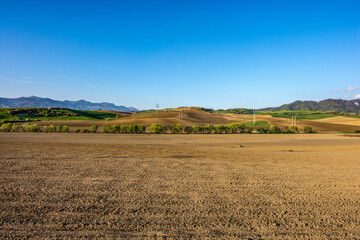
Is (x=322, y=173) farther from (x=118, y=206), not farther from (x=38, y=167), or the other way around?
(x=38, y=167)

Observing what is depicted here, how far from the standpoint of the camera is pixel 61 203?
311 inches

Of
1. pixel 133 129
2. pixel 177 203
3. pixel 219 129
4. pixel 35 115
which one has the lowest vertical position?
pixel 219 129

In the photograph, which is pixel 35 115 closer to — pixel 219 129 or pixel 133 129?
pixel 133 129

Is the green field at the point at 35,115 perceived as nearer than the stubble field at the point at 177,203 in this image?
No

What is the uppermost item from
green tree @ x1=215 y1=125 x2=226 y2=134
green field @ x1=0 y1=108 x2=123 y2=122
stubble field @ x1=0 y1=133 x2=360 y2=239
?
green field @ x1=0 y1=108 x2=123 y2=122

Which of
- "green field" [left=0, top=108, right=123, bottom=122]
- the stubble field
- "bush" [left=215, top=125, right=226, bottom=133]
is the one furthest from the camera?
"green field" [left=0, top=108, right=123, bottom=122]

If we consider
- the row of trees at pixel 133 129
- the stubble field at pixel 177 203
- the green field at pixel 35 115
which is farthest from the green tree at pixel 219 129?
the green field at pixel 35 115

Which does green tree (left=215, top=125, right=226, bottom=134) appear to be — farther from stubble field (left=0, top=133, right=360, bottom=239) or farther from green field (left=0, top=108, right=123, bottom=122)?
green field (left=0, top=108, right=123, bottom=122)

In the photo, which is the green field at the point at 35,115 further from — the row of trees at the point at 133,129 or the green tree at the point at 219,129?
the green tree at the point at 219,129

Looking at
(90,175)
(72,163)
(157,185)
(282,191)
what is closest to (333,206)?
(282,191)

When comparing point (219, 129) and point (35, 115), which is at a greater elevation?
point (35, 115)

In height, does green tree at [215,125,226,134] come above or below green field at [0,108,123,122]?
below

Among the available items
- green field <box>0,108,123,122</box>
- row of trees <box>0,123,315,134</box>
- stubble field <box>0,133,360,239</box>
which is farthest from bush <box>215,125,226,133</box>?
green field <box>0,108,123,122</box>

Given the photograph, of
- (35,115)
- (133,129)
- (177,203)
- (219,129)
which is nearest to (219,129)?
(219,129)
